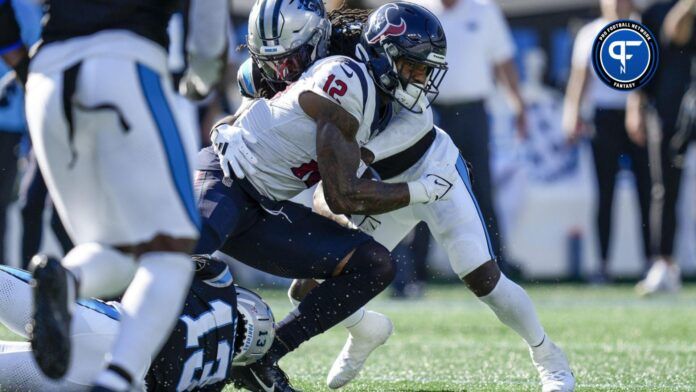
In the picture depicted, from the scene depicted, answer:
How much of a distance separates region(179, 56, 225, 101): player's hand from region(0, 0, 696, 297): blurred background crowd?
281 cm

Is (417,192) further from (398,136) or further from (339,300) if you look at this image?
(339,300)

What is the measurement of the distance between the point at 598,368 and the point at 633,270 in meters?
5.39

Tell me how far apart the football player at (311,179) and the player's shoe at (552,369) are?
2.15 ft

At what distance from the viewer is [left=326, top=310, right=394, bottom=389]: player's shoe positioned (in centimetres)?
454

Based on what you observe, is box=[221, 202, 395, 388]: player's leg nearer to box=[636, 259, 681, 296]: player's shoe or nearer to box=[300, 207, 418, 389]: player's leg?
box=[300, 207, 418, 389]: player's leg

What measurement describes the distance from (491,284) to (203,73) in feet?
5.16

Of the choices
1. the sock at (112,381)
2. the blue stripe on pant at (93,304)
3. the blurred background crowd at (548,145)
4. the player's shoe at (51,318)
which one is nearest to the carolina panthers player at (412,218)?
the blue stripe on pant at (93,304)

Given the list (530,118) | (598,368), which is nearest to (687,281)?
(530,118)

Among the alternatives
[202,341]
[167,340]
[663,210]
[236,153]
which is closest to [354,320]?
[236,153]

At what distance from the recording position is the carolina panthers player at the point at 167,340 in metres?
3.62

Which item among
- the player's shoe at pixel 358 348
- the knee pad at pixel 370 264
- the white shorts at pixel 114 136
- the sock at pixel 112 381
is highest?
the white shorts at pixel 114 136

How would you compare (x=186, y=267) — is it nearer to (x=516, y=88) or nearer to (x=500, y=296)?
(x=500, y=296)

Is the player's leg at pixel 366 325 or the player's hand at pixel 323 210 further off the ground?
the player's hand at pixel 323 210

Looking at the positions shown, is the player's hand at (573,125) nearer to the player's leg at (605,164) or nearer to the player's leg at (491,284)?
the player's leg at (605,164)
